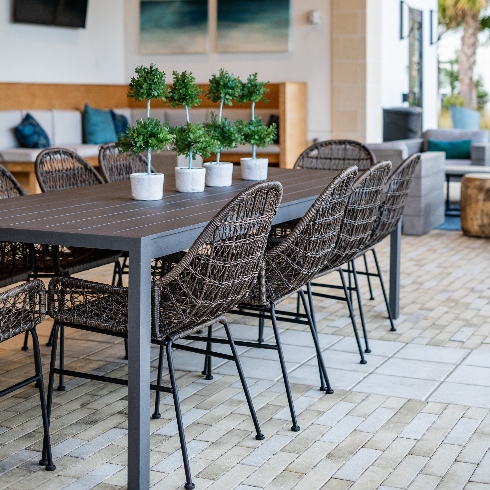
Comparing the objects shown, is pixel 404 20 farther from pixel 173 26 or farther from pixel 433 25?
pixel 173 26

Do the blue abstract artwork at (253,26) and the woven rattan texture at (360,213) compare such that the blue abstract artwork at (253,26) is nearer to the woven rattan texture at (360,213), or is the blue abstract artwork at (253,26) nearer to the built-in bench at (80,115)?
the built-in bench at (80,115)

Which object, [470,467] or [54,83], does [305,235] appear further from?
[54,83]

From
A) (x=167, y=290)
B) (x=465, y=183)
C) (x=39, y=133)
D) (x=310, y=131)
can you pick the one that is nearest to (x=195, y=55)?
(x=310, y=131)

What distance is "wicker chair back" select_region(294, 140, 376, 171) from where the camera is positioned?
17.5 ft

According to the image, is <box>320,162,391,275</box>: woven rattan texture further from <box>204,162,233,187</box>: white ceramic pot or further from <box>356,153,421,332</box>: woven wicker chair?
<box>204,162,233,187</box>: white ceramic pot

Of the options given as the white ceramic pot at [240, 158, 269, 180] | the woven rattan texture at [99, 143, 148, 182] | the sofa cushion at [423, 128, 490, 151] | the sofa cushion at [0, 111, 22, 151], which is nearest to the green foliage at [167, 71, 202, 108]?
the white ceramic pot at [240, 158, 269, 180]

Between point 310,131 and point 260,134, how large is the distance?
5.70 metres

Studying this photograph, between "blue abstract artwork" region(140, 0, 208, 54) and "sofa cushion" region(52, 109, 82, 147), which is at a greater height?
"blue abstract artwork" region(140, 0, 208, 54)

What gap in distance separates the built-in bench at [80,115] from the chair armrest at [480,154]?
178cm

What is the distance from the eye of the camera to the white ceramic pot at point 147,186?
138 inches

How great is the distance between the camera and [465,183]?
7.51 meters

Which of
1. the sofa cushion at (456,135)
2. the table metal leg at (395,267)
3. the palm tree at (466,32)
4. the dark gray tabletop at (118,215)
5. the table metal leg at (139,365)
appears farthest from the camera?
the palm tree at (466,32)

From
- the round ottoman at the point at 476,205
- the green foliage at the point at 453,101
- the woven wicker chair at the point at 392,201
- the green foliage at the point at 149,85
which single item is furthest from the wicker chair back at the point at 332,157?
the green foliage at the point at 453,101

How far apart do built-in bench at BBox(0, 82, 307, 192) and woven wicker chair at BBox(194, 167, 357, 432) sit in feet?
16.4
